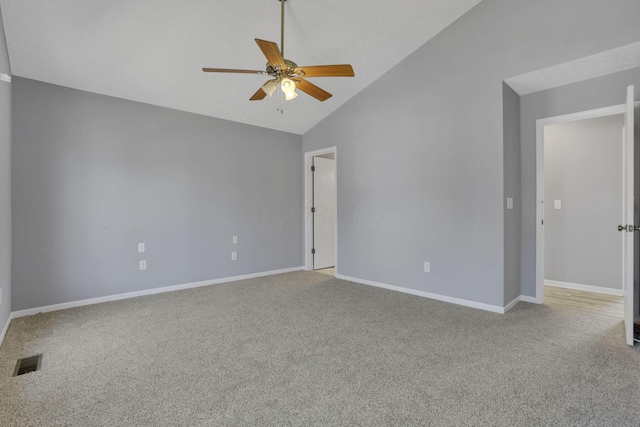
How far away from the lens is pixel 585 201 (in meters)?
3.94

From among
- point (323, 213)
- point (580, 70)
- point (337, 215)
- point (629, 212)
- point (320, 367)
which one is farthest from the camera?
point (323, 213)

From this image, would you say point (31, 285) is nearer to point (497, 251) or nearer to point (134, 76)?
point (134, 76)

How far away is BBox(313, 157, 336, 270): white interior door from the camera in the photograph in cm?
546

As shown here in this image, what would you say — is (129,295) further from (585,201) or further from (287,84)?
(585,201)

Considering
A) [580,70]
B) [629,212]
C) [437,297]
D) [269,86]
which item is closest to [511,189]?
[629,212]

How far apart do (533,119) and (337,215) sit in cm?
273

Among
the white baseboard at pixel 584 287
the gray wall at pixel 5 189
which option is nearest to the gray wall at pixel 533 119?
the white baseboard at pixel 584 287

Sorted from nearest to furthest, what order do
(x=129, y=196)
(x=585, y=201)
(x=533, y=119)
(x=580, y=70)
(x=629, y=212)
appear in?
(x=629, y=212)
(x=580, y=70)
(x=533, y=119)
(x=129, y=196)
(x=585, y=201)

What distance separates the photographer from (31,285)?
3178 mm

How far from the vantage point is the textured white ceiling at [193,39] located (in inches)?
103

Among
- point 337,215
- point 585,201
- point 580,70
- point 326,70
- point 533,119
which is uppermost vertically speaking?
point 580,70

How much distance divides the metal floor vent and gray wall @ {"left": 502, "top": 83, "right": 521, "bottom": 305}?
400 centimetres

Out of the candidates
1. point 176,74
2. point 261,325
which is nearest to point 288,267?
A: point 261,325

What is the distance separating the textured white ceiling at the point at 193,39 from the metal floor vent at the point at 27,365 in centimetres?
265
